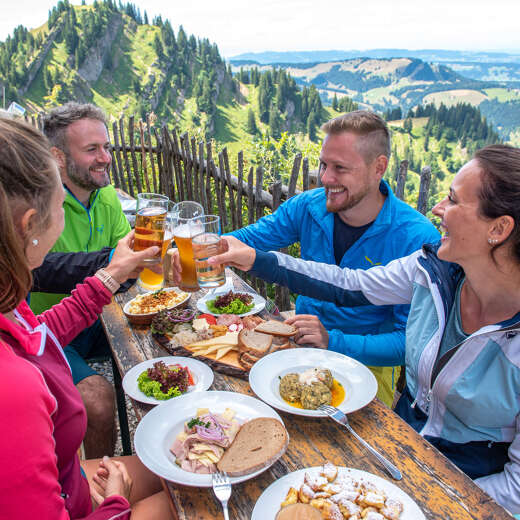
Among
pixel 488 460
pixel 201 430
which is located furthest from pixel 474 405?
pixel 201 430

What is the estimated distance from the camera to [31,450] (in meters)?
1.14

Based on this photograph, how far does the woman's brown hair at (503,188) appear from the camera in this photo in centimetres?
182

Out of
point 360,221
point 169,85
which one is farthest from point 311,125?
point 360,221

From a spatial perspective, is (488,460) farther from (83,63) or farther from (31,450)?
(83,63)

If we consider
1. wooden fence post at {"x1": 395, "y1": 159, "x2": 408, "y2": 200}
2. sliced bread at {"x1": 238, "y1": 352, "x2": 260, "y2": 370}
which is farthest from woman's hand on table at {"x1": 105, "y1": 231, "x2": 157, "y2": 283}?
wooden fence post at {"x1": 395, "y1": 159, "x2": 408, "y2": 200}

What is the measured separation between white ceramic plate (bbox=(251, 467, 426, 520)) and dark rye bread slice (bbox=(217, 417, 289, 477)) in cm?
8

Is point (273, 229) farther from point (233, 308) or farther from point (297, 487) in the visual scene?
point (297, 487)

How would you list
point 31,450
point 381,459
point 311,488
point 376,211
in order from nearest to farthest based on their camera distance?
point 31,450 → point 311,488 → point 381,459 → point 376,211

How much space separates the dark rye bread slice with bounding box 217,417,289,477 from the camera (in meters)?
1.45

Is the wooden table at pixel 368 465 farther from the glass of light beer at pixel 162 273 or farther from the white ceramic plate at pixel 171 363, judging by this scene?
the glass of light beer at pixel 162 273

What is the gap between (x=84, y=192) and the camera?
361 centimetres

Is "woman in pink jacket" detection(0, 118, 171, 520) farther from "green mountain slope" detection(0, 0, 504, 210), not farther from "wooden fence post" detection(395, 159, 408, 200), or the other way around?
"green mountain slope" detection(0, 0, 504, 210)

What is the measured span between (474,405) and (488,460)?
298mm

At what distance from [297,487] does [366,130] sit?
2501mm
